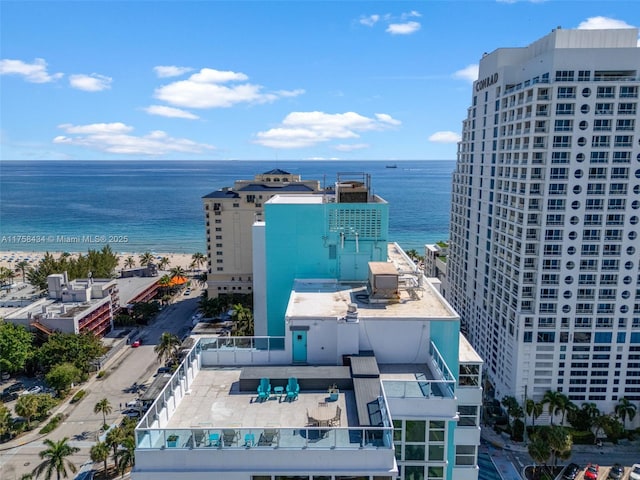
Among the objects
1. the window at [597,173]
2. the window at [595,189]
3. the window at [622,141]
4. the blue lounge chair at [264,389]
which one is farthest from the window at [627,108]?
the blue lounge chair at [264,389]

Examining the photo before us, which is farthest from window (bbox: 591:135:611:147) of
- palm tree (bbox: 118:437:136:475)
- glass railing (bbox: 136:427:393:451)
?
palm tree (bbox: 118:437:136:475)

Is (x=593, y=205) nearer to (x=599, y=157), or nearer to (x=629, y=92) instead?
(x=599, y=157)

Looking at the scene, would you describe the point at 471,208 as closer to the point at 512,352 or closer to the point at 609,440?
the point at 512,352

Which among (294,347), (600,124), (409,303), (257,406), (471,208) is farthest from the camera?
(471,208)

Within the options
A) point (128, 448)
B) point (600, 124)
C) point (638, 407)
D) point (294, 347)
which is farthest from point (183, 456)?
point (638, 407)

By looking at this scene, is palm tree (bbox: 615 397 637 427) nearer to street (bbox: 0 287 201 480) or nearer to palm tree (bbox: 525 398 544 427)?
palm tree (bbox: 525 398 544 427)

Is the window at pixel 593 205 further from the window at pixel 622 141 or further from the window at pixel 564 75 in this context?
the window at pixel 564 75
